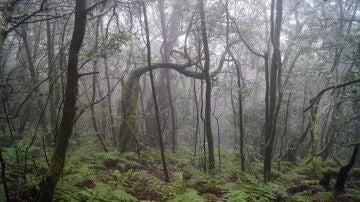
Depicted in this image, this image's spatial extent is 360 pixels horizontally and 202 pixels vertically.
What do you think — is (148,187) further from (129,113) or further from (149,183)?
(129,113)

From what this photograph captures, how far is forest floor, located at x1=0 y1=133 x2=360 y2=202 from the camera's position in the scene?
20.1 ft

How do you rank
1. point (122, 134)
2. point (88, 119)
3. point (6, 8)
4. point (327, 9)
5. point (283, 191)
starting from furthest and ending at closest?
point (88, 119), point (327, 9), point (122, 134), point (283, 191), point (6, 8)

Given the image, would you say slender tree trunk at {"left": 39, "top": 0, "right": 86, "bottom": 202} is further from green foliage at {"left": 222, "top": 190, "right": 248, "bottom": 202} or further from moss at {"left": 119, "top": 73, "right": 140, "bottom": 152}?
moss at {"left": 119, "top": 73, "right": 140, "bottom": 152}

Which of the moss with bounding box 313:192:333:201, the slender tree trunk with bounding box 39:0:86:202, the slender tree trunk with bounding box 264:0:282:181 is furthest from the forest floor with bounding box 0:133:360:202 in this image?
the slender tree trunk with bounding box 264:0:282:181

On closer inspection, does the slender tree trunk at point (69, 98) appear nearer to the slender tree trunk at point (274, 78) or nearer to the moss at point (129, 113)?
the slender tree trunk at point (274, 78)

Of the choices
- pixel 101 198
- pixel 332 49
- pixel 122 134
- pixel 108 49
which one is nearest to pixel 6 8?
pixel 108 49

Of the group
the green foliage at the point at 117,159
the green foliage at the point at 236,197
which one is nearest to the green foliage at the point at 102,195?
the green foliage at the point at 236,197

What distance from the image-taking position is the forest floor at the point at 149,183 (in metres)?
6.13

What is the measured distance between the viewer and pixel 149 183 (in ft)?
27.7

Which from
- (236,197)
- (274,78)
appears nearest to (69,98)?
(236,197)

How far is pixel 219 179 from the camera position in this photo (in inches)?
349

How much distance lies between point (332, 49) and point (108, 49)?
11244mm

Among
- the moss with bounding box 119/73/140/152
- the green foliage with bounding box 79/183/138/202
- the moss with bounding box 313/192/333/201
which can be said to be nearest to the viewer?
the green foliage with bounding box 79/183/138/202

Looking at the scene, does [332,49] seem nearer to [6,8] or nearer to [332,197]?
[332,197]
